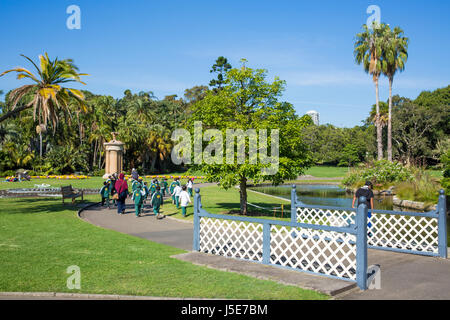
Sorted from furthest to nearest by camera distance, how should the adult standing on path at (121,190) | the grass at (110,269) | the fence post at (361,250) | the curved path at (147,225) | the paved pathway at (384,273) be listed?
the adult standing on path at (121,190)
the curved path at (147,225)
the fence post at (361,250)
the paved pathway at (384,273)
the grass at (110,269)

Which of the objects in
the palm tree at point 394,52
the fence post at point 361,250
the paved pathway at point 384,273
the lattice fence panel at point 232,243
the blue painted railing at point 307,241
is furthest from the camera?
the palm tree at point 394,52

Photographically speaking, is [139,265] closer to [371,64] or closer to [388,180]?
[388,180]

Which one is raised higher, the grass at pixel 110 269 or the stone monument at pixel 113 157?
the stone monument at pixel 113 157

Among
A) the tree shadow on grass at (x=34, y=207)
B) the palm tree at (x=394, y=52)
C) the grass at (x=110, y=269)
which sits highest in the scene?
the palm tree at (x=394, y=52)

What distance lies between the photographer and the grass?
21.3 ft

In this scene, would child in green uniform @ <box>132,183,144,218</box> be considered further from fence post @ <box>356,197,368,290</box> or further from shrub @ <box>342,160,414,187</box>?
shrub @ <box>342,160,414,187</box>

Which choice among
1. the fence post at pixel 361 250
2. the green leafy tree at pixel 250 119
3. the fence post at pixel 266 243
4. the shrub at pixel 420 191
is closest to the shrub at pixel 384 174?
the shrub at pixel 420 191

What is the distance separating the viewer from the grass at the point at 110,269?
649 cm

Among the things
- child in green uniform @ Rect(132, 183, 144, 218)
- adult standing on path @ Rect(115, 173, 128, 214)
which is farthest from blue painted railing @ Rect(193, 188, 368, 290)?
adult standing on path @ Rect(115, 173, 128, 214)

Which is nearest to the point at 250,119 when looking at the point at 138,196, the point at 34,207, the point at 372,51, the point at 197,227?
the point at 138,196

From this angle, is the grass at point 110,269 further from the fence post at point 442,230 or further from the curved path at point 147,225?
the fence post at point 442,230

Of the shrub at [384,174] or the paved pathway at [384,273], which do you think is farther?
the shrub at [384,174]

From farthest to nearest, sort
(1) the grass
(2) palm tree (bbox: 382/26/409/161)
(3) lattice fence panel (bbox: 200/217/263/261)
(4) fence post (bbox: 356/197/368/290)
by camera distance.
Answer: (2) palm tree (bbox: 382/26/409/161) → (3) lattice fence panel (bbox: 200/217/263/261) → (4) fence post (bbox: 356/197/368/290) → (1) the grass

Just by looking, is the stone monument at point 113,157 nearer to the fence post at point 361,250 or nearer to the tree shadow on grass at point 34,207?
the tree shadow on grass at point 34,207
